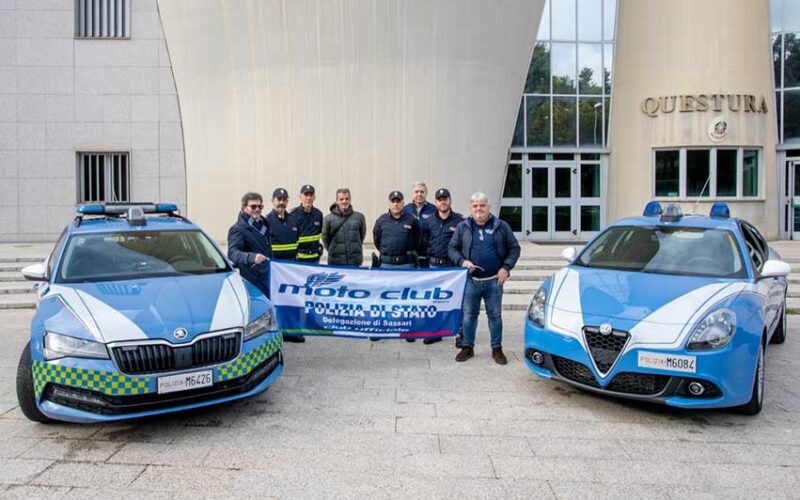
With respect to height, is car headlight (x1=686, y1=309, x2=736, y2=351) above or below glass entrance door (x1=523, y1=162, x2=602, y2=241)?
below

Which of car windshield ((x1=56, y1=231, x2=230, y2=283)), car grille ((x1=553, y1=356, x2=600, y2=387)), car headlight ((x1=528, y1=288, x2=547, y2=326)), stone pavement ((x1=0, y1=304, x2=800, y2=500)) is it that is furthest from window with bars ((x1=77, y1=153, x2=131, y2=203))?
car grille ((x1=553, y1=356, x2=600, y2=387))

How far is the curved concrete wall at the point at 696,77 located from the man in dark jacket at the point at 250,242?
502 inches

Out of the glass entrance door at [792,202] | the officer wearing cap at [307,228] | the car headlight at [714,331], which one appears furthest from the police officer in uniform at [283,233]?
the glass entrance door at [792,202]

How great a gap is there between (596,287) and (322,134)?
981 centimetres

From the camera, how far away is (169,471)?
3.75m

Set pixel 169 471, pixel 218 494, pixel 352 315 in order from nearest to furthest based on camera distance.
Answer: pixel 218 494 → pixel 169 471 → pixel 352 315

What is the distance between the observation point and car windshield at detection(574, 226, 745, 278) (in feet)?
17.8

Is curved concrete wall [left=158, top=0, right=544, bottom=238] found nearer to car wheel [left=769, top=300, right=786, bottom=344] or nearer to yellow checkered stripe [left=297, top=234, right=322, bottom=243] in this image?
yellow checkered stripe [left=297, top=234, right=322, bottom=243]

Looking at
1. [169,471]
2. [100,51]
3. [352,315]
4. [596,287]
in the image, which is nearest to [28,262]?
[100,51]

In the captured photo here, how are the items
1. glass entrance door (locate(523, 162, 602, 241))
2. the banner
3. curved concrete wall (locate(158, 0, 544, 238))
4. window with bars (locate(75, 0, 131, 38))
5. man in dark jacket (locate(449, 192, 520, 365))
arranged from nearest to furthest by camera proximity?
man in dark jacket (locate(449, 192, 520, 365)), the banner, curved concrete wall (locate(158, 0, 544, 238)), window with bars (locate(75, 0, 131, 38)), glass entrance door (locate(523, 162, 602, 241))

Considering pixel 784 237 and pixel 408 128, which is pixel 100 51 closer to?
pixel 408 128

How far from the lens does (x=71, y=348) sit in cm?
409

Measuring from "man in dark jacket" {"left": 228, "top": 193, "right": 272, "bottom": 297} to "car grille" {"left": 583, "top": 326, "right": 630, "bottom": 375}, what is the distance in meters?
3.55

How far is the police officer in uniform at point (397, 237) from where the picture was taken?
286 inches
